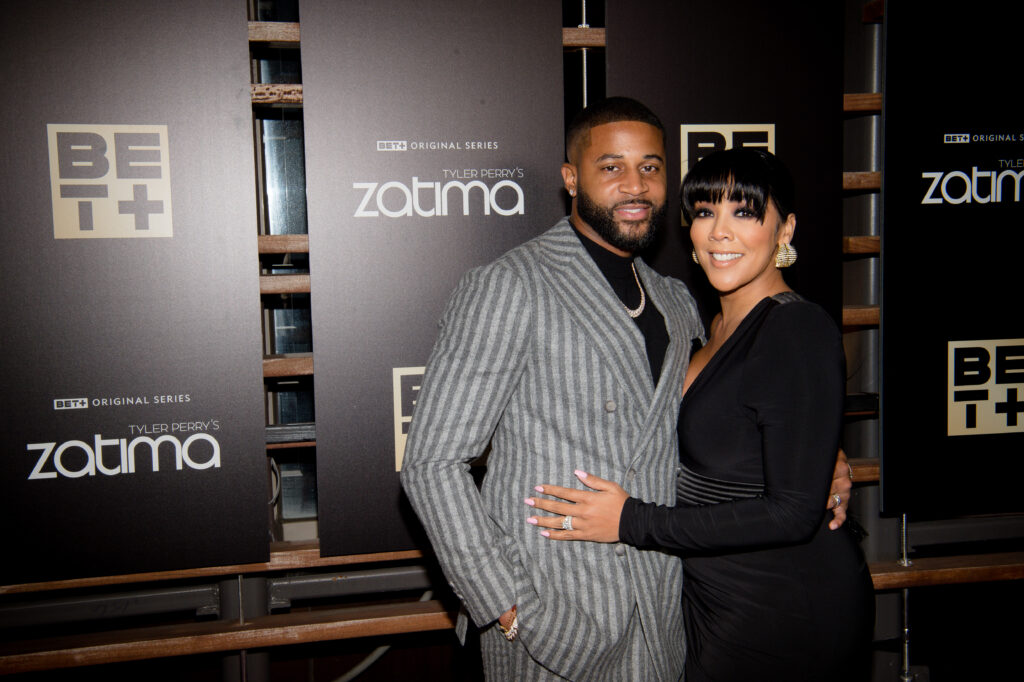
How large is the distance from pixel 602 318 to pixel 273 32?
1.29 meters

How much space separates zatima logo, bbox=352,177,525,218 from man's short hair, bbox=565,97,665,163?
0.42m

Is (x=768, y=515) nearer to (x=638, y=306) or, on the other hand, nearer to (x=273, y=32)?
(x=638, y=306)

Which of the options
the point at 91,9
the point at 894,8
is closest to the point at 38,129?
the point at 91,9

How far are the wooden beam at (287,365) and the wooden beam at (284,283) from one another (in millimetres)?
195

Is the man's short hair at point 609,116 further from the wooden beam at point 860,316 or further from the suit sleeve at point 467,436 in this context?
the wooden beam at point 860,316

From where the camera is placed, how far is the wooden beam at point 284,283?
2033 millimetres

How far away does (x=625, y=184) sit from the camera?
5.16ft

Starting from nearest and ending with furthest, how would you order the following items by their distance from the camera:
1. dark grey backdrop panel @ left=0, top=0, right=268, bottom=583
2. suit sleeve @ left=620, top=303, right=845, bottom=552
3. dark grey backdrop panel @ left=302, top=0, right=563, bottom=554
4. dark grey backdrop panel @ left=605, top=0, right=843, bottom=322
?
1. suit sleeve @ left=620, top=303, right=845, bottom=552
2. dark grey backdrop panel @ left=0, top=0, right=268, bottom=583
3. dark grey backdrop panel @ left=302, top=0, right=563, bottom=554
4. dark grey backdrop panel @ left=605, top=0, right=843, bottom=322

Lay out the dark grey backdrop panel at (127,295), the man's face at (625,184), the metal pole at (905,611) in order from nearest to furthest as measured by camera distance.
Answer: the man's face at (625,184) → the dark grey backdrop panel at (127,295) → the metal pole at (905,611)

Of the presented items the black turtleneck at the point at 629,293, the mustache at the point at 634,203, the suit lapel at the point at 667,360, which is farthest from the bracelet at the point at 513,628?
the mustache at the point at 634,203

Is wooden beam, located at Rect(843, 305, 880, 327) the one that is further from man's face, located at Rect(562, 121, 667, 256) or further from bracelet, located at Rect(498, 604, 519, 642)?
bracelet, located at Rect(498, 604, 519, 642)

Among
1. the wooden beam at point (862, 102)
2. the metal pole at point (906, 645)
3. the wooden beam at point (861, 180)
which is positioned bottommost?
the metal pole at point (906, 645)

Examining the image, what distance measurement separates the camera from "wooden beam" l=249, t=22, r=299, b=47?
1981 millimetres

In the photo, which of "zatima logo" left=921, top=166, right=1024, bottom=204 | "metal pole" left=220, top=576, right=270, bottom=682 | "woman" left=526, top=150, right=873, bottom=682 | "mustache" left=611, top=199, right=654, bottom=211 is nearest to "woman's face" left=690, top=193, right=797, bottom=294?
"woman" left=526, top=150, right=873, bottom=682
